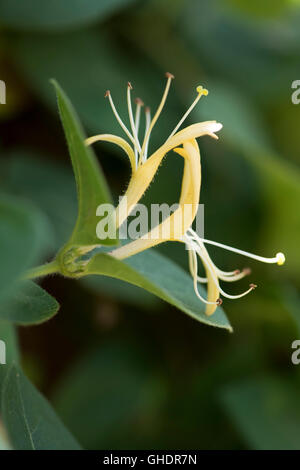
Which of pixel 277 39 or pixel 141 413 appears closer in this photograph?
pixel 141 413

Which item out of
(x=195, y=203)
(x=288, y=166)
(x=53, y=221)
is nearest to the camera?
(x=195, y=203)

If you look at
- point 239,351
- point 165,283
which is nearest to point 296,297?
point 239,351

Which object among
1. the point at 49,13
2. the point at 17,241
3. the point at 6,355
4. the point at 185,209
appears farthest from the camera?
the point at 49,13

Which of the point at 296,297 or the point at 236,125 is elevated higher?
the point at 236,125

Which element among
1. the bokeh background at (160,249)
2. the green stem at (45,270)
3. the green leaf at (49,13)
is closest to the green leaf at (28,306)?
the green stem at (45,270)

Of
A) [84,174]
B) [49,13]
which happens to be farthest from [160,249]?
[84,174]

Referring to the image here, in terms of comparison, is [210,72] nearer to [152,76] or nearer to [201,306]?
[152,76]

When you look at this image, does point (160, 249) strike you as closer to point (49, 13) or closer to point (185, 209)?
point (49, 13)
